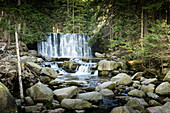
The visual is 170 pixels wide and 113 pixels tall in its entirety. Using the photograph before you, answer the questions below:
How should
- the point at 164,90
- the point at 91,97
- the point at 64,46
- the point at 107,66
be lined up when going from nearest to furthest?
1. the point at 91,97
2. the point at 164,90
3. the point at 107,66
4. the point at 64,46

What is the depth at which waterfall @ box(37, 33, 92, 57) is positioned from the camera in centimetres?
2186


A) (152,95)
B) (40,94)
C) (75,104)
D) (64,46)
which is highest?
(64,46)

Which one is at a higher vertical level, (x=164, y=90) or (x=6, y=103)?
(x=6, y=103)

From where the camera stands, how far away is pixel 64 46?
73.9ft

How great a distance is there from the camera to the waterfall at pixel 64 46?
861 inches

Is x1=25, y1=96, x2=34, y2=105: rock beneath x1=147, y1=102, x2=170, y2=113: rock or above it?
above

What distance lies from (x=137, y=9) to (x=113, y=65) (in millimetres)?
5826

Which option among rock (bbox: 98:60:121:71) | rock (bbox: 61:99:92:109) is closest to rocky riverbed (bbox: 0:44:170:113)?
rock (bbox: 61:99:92:109)

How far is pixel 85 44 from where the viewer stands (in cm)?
2312

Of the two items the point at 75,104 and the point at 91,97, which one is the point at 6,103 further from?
the point at 91,97

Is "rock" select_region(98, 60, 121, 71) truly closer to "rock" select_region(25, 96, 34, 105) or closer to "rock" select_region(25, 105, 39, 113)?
"rock" select_region(25, 96, 34, 105)

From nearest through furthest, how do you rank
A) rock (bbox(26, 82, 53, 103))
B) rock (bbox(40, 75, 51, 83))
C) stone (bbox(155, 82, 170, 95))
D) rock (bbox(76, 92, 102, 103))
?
rock (bbox(26, 82, 53, 103)), rock (bbox(76, 92, 102, 103)), stone (bbox(155, 82, 170, 95)), rock (bbox(40, 75, 51, 83))

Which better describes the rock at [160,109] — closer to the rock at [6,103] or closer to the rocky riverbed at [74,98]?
the rocky riverbed at [74,98]

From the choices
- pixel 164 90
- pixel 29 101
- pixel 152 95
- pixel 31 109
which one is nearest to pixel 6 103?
pixel 31 109
